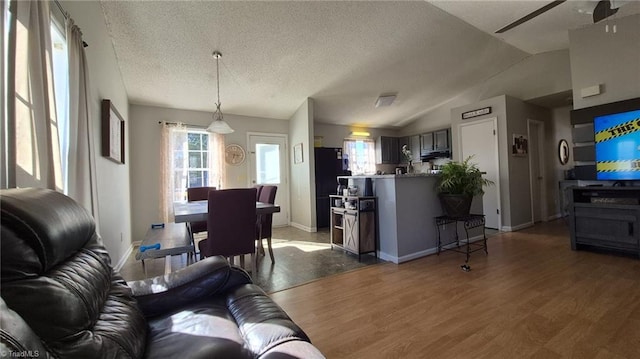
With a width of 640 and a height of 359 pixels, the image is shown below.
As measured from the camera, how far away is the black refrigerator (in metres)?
5.29

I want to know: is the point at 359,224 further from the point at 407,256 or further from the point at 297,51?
the point at 297,51

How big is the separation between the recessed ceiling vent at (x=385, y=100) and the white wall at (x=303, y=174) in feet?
4.49

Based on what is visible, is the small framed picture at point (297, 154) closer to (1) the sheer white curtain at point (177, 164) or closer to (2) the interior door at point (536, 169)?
(1) the sheer white curtain at point (177, 164)

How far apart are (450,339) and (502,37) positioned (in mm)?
4539

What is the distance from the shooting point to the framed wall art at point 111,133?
100 inches

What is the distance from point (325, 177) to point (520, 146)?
11.8 ft

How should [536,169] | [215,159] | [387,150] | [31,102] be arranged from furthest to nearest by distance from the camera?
[387,150]
[536,169]
[215,159]
[31,102]

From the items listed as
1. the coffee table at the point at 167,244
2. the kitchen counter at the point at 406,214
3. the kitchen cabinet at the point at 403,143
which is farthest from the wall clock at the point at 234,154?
the kitchen cabinet at the point at 403,143

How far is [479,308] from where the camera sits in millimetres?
1965

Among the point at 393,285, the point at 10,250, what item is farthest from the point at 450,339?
the point at 10,250

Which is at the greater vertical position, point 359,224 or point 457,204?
point 457,204

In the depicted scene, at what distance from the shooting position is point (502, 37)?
162 inches

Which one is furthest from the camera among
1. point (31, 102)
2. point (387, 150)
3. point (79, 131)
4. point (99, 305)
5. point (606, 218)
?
point (387, 150)

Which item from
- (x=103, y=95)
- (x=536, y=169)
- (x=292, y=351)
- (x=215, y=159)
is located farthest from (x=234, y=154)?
(x=536, y=169)
